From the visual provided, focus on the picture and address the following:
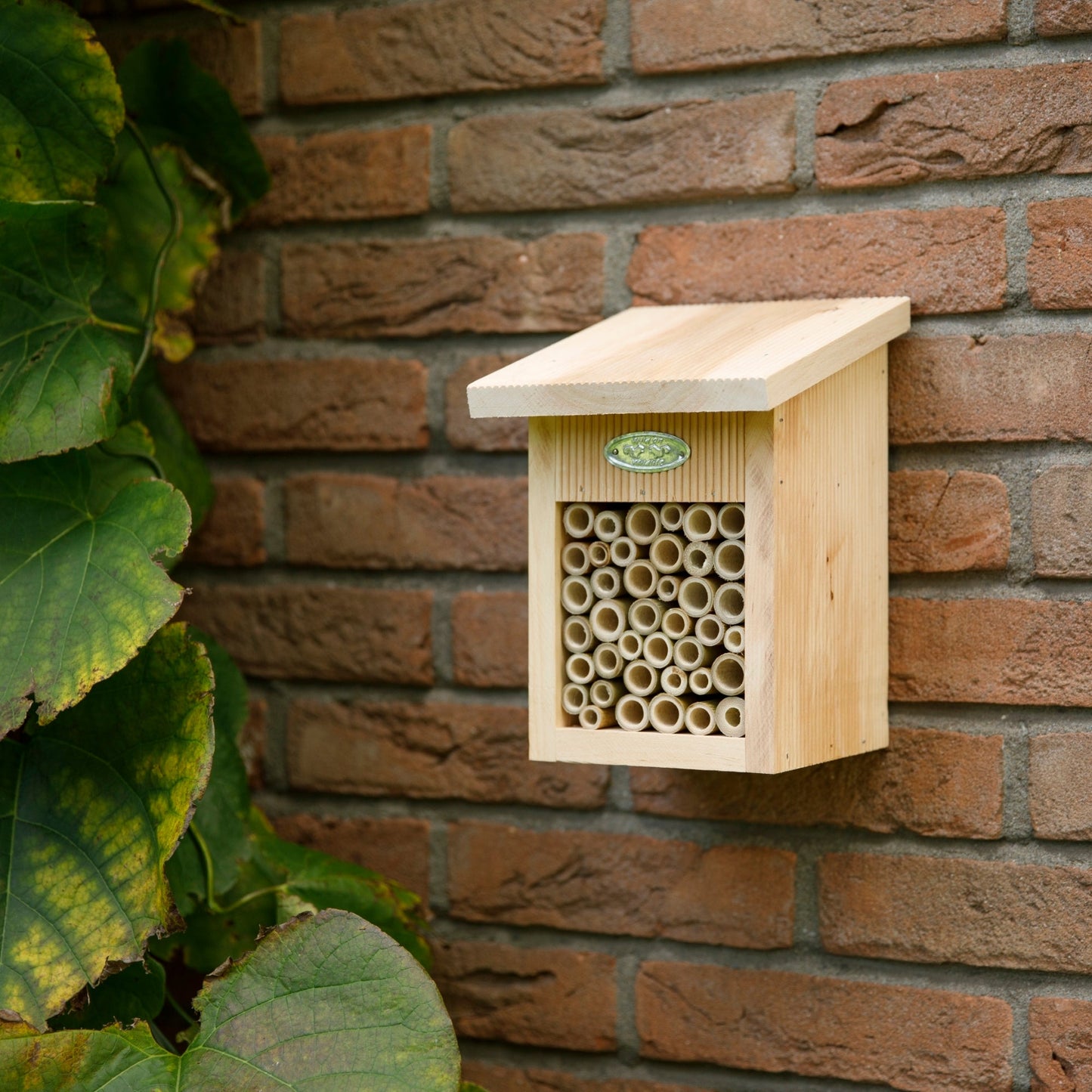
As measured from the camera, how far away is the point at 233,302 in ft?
4.02

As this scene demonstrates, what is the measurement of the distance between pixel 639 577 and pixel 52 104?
55 cm

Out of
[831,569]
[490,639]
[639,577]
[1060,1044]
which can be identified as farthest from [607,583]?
[1060,1044]

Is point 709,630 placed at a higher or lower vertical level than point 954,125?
lower

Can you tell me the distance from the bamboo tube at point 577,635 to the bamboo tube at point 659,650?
45 mm

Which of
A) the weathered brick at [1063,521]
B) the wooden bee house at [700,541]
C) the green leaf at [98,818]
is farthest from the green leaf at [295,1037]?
the weathered brick at [1063,521]

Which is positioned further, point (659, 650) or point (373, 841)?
point (373, 841)

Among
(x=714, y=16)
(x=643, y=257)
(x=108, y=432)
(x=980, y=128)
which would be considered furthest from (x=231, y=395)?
(x=980, y=128)

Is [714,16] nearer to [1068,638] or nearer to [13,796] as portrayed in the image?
[1068,638]

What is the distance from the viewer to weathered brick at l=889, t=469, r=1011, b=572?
983 millimetres

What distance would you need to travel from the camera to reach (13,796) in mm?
958

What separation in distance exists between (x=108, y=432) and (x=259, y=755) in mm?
405

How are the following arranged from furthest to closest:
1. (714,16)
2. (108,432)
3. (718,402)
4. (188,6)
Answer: (188,6) < (714,16) < (108,432) < (718,402)

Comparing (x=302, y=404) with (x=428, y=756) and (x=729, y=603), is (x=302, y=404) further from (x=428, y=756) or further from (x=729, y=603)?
(x=729, y=603)

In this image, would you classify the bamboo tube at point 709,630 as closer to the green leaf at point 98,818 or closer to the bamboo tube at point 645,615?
the bamboo tube at point 645,615
